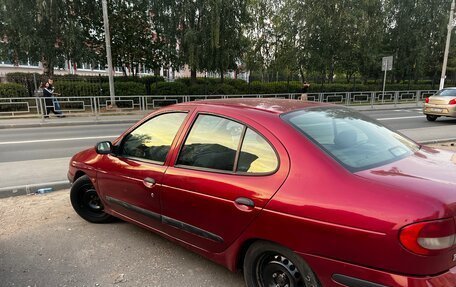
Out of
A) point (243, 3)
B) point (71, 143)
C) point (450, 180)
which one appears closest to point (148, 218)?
point (450, 180)

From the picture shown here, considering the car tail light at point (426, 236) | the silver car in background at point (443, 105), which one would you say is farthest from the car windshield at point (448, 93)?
the car tail light at point (426, 236)

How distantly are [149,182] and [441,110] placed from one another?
14535mm

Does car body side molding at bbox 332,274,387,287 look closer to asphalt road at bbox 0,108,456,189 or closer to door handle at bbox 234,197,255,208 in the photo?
door handle at bbox 234,197,255,208

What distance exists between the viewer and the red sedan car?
1883 millimetres

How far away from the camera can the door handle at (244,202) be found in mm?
2391

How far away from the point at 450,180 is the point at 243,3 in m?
21.0

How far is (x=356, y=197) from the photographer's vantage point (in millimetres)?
2008

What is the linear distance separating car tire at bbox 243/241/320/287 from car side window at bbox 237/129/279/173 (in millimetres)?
532

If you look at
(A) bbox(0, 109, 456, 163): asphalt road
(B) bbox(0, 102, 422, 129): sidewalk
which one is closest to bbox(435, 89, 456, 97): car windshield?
(A) bbox(0, 109, 456, 163): asphalt road

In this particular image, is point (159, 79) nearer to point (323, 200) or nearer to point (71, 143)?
point (71, 143)

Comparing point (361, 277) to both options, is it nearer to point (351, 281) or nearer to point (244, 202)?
point (351, 281)

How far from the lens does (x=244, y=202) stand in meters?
2.43

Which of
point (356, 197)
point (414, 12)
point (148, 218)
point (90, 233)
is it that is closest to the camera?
point (356, 197)

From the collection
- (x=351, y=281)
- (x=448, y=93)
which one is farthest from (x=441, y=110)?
(x=351, y=281)
